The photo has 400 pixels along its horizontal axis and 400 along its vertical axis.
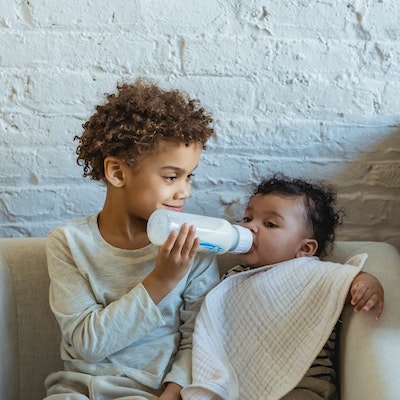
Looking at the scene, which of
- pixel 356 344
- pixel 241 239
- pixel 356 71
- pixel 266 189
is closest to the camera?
pixel 356 344

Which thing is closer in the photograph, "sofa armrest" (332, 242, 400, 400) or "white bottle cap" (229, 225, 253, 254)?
"sofa armrest" (332, 242, 400, 400)

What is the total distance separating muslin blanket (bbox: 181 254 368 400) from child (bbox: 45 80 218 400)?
4cm

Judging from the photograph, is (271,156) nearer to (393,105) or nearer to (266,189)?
(266,189)

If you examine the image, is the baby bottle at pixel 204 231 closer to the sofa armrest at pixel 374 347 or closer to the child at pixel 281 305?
the child at pixel 281 305

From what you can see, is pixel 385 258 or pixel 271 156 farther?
pixel 271 156

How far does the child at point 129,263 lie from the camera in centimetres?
108

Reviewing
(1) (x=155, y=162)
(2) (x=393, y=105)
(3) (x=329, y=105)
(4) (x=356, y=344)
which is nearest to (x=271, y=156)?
(3) (x=329, y=105)

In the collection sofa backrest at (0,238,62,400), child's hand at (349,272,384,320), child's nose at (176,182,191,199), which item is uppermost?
child's nose at (176,182,191,199)

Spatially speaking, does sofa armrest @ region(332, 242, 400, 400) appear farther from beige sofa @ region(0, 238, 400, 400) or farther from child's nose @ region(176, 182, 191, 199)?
child's nose @ region(176, 182, 191, 199)

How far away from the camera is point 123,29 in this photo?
51.1 inches

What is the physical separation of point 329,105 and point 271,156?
0.17 metres

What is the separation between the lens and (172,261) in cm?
105

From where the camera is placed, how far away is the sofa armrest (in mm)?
900

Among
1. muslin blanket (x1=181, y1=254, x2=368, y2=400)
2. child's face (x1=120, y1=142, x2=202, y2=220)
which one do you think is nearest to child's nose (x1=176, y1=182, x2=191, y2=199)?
child's face (x1=120, y1=142, x2=202, y2=220)
